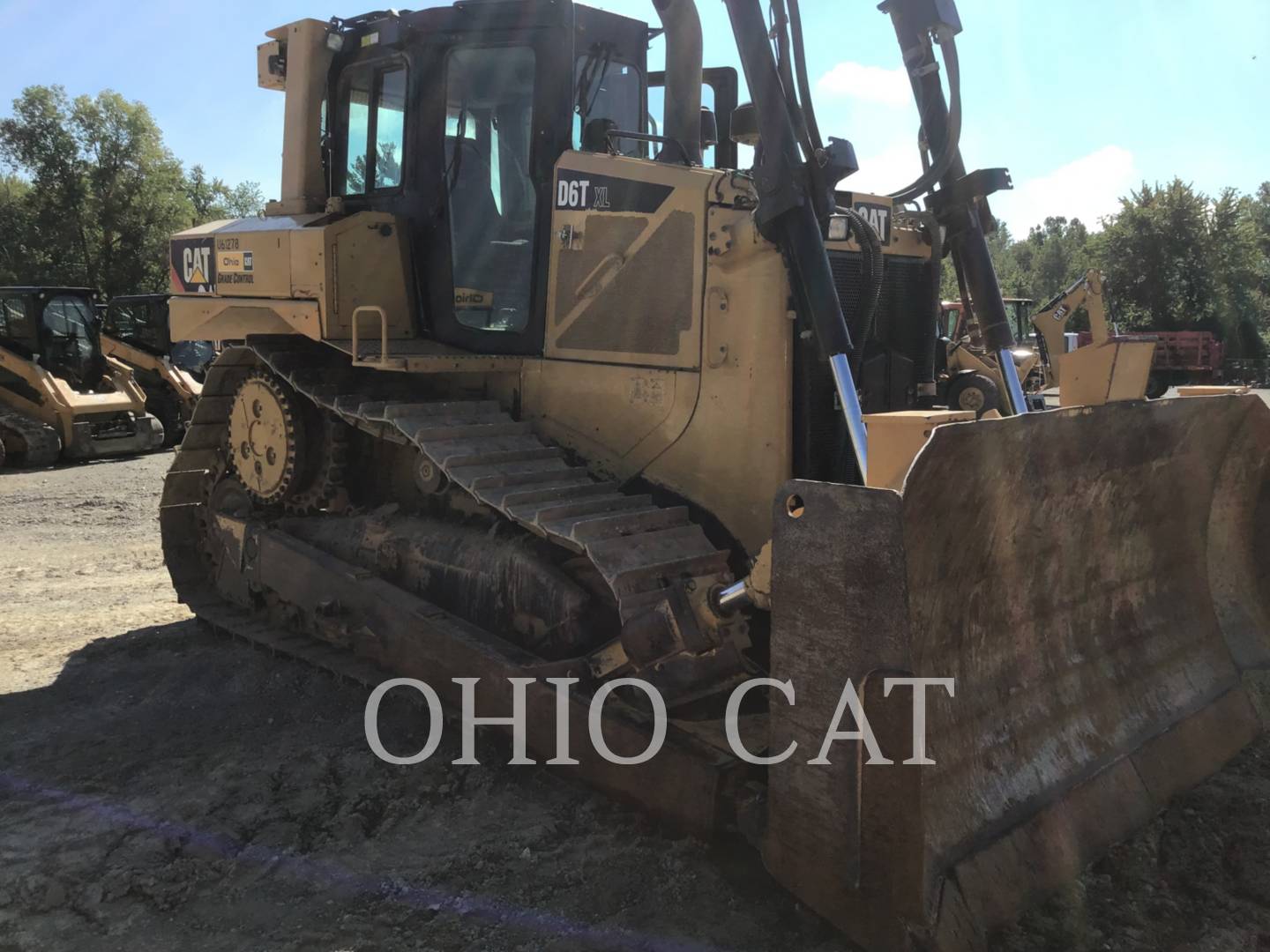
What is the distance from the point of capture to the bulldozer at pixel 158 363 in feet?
55.2

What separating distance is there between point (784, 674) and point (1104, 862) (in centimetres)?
130

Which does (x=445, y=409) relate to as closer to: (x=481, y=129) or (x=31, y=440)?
(x=481, y=129)

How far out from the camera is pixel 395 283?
17.4ft

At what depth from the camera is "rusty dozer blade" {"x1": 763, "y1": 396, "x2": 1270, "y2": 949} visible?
2.67 m

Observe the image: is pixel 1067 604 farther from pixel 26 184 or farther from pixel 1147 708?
pixel 26 184

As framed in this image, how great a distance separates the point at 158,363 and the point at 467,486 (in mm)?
14901

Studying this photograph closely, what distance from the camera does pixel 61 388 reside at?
14.9 meters

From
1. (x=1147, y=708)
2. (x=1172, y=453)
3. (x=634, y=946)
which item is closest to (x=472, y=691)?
(x=634, y=946)

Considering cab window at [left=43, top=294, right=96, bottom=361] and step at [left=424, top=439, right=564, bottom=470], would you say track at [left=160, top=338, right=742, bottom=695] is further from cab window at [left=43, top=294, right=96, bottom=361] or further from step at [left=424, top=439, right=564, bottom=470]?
cab window at [left=43, top=294, right=96, bottom=361]

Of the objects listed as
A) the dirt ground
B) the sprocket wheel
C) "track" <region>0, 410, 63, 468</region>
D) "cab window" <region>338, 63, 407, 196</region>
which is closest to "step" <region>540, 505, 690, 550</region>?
the dirt ground

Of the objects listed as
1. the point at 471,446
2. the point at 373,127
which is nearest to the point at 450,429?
the point at 471,446

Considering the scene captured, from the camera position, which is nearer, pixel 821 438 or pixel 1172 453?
pixel 1172 453

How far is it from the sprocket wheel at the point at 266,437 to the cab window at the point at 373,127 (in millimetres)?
1189

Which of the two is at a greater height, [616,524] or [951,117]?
[951,117]
